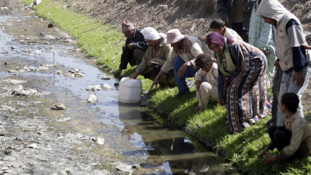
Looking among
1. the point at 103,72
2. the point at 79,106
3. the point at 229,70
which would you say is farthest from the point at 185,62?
the point at 103,72

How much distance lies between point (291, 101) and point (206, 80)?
241cm

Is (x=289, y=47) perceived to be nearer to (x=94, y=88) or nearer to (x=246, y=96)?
(x=246, y=96)

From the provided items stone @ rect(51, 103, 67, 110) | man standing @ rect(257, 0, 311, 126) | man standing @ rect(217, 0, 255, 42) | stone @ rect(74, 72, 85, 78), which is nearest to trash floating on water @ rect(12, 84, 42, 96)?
stone @ rect(51, 103, 67, 110)

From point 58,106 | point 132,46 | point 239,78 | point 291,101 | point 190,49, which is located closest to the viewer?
point 291,101

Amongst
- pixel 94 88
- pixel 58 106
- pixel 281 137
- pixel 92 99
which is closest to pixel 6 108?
pixel 58 106

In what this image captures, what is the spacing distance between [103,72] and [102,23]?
6871 millimetres

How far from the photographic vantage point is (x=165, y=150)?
5438mm

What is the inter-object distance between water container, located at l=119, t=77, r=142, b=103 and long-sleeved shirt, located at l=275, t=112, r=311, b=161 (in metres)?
3.81

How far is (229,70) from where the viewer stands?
17.1 ft

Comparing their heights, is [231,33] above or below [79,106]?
above

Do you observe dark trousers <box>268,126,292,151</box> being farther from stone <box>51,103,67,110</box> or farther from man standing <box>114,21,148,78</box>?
man standing <box>114,21,148,78</box>

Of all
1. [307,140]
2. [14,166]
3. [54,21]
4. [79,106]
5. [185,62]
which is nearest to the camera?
[307,140]

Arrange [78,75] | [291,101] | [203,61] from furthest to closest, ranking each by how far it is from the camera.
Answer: [78,75] → [203,61] → [291,101]

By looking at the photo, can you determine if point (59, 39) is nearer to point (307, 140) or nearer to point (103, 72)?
point (103, 72)
